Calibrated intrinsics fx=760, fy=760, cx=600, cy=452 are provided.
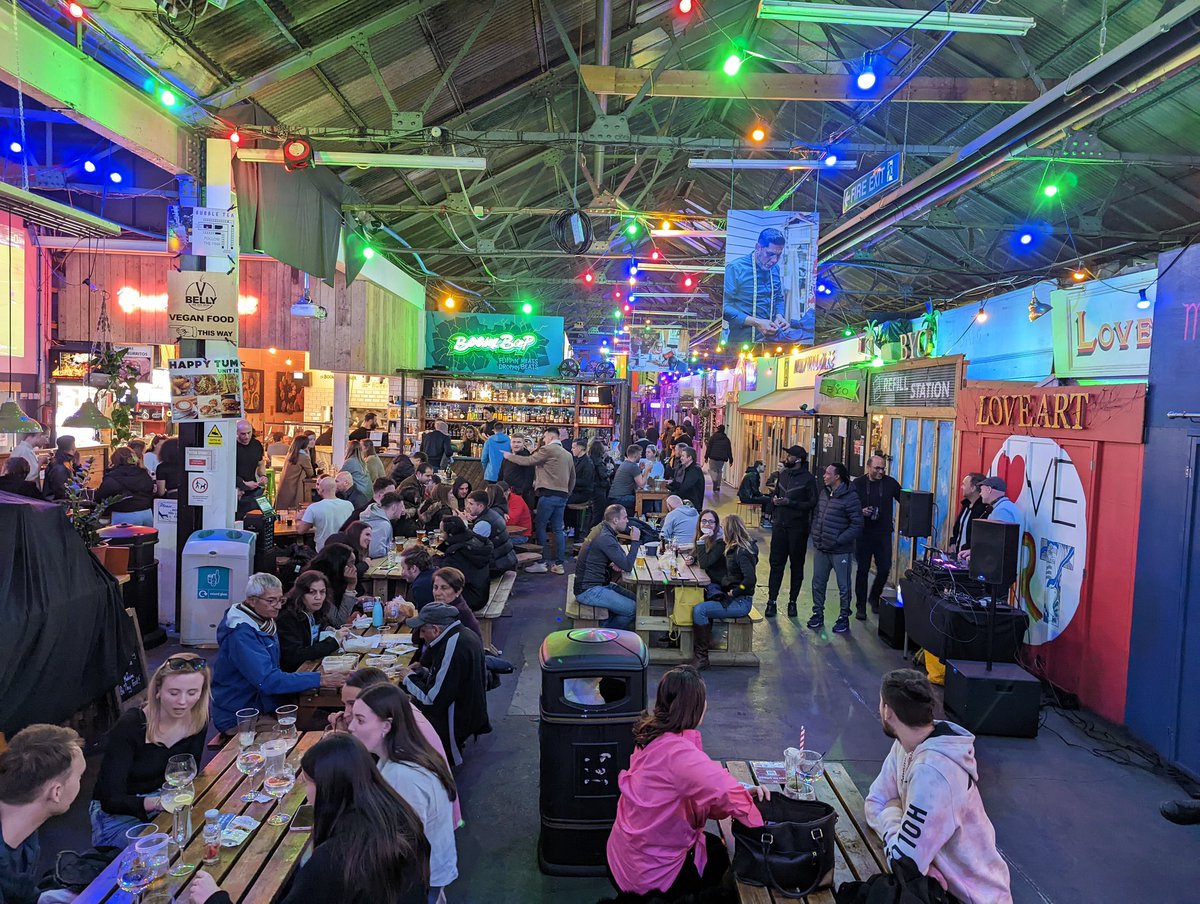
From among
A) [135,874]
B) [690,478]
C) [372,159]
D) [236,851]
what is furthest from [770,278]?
[135,874]

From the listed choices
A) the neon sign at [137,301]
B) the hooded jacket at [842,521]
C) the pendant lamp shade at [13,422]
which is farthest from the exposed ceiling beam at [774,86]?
the neon sign at [137,301]

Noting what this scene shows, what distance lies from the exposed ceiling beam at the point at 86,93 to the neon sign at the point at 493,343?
10.0 metres

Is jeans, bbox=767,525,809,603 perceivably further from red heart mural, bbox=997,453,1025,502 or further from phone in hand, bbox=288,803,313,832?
phone in hand, bbox=288,803,313,832

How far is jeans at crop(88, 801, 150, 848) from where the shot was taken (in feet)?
10.0

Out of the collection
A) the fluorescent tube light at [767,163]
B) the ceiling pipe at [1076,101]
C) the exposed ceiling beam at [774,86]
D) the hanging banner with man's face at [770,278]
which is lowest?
the hanging banner with man's face at [770,278]

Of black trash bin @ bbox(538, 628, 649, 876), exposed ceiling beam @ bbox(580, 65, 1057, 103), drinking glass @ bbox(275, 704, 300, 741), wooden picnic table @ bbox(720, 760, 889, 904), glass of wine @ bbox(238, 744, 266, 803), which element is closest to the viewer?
wooden picnic table @ bbox(720, 760, 889, 904)

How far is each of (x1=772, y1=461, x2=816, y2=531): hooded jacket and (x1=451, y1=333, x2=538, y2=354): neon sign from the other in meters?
9.32

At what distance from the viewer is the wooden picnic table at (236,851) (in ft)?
8.20

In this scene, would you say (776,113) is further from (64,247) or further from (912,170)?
(64,247)

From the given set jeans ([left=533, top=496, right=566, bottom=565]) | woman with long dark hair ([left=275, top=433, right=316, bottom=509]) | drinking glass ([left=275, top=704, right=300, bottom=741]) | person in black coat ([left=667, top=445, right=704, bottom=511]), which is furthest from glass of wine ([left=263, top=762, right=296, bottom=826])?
person in black coat ([left=667, top=445, right=704, bottom=511])

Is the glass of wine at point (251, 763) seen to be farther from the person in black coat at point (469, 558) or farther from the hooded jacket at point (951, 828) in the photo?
the person in black coat at point (469, 558)

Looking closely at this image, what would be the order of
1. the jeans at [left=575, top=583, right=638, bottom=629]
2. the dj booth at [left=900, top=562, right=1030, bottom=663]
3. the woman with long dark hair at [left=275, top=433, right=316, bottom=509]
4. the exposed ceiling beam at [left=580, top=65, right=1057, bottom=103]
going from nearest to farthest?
the dj booth at [left=900, top=562, right=1030, bottom=663] → the exposed ceiling beam at [left=580, top=65, right=1057, bottom=103] → the jeans at [left=575, top=583, right=638, bottom=629] → the woman with long dark hair at [left=275, top=433, right=316, bottom=509]

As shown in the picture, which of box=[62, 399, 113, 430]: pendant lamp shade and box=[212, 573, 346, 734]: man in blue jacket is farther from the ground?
A: box=[62, 399, 113, 430]: pendant lamp shade

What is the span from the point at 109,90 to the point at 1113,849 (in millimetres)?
8905
